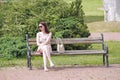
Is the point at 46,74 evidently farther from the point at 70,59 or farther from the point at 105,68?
the point at 70,59

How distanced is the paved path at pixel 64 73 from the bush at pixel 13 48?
163 cm

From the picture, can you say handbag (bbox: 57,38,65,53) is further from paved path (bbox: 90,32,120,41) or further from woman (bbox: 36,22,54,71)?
paved path (bbox: 90,32,120,41)

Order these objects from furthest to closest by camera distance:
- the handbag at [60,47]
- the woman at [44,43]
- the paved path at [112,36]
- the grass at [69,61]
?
1. the paved path at [112,36]
2. the grass at [69,61]
3. the handbag at [60,47]
4. the woman at [44,43]

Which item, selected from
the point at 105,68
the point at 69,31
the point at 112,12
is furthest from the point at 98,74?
the point at 112,12

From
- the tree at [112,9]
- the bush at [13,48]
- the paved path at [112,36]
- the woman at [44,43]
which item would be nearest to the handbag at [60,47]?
the woman at [44,43]

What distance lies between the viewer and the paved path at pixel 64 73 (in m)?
11.7

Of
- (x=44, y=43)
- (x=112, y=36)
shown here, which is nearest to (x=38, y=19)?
(x=44, y=43)

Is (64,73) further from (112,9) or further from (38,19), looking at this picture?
(112,9)

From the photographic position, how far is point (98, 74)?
478 inches

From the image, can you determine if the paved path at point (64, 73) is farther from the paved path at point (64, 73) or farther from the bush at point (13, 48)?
the bush at point (13, 48)

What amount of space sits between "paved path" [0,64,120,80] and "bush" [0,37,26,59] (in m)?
1.63

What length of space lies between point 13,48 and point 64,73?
3.01m

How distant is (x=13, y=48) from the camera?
48.7ft

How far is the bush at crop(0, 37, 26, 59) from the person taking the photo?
1479cm
